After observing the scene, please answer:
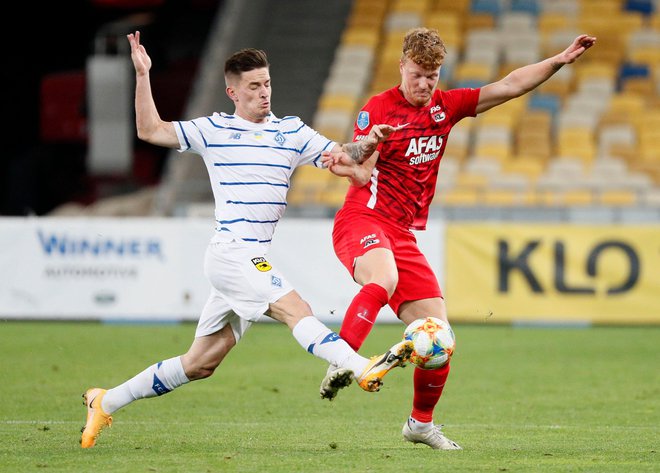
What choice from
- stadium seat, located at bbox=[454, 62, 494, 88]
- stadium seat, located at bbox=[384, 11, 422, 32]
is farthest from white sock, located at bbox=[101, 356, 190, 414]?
stadium seat, located at bbox=[384, 11, 422, 32]

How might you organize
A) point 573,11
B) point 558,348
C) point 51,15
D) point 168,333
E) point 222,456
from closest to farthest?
point 222,456, point 558,348, point 168,333, point 573,11, point 51,15

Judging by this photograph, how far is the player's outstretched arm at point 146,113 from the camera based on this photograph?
680cm

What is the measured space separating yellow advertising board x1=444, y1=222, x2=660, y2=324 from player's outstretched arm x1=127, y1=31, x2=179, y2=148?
994cm

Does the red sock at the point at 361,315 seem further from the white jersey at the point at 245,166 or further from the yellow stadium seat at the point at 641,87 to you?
the yellow stadium seat at the point at 641,87

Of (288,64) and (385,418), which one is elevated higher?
(288,64)

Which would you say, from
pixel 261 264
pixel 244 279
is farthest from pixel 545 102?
pixel 244 279

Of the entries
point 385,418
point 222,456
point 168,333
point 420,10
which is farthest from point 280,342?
point 420,10

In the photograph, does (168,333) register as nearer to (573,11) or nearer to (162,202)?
(162,202)

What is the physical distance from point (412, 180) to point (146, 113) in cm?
159

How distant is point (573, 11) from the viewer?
24.2 meters

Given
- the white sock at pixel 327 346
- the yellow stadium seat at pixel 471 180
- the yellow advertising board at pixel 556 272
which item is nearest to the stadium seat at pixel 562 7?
the yellow stadium seat at pixel 471 180

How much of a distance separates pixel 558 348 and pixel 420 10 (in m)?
12.0

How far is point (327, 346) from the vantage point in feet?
21.4

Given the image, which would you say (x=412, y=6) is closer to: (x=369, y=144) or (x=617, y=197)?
(x=617, y=197)
